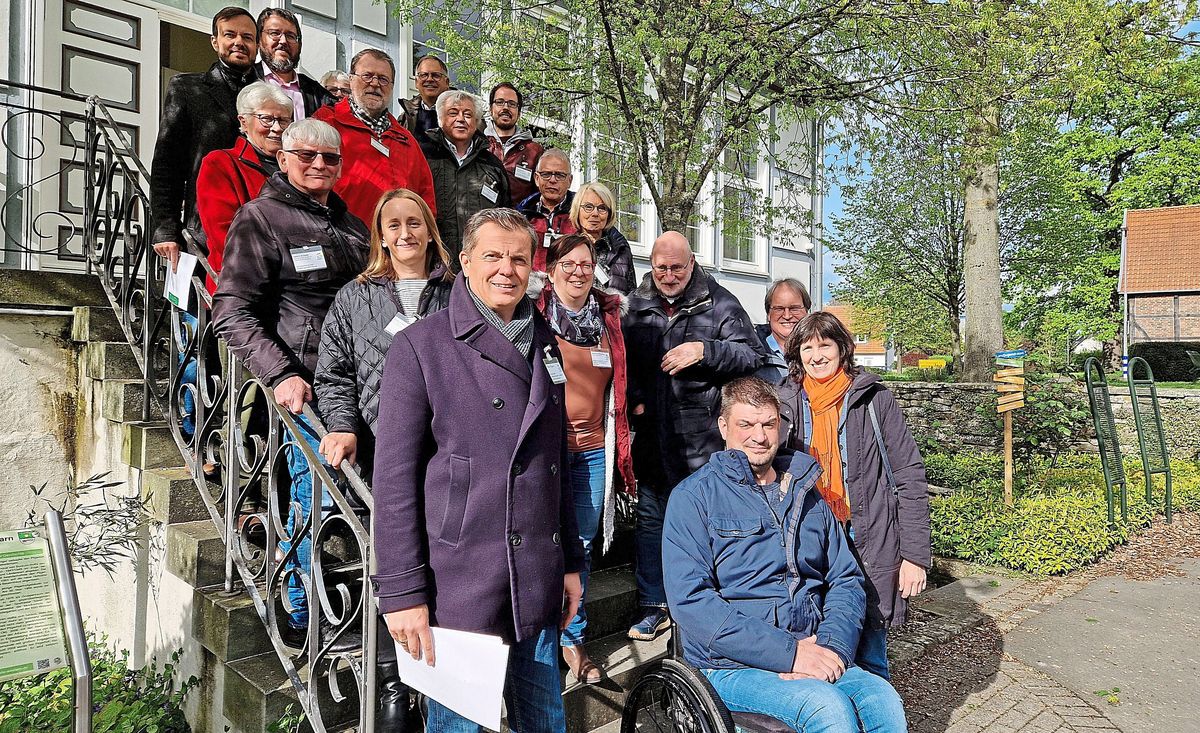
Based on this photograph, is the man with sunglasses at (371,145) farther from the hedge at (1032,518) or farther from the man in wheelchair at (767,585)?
the hedge at (1032,518)

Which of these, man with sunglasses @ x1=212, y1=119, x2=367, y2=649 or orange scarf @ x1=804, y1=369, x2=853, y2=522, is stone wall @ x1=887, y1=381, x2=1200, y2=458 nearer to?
orange scarf @ x1=804, y1=369, x2=853, y2=522

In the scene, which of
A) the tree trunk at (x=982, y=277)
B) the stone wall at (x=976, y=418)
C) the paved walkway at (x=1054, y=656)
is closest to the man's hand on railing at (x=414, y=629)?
the paved walkway at (x=1054, y=656)

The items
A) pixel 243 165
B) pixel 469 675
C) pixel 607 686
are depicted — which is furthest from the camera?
pixel 243 165

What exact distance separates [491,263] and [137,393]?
2.75 meters

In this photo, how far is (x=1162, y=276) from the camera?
97.7ft

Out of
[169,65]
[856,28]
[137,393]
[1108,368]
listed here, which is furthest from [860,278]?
[137,393]

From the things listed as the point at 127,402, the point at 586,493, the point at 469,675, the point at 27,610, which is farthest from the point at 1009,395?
the point at 27,610

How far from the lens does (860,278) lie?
21344mm

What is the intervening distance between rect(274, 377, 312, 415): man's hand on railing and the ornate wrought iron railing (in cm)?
3

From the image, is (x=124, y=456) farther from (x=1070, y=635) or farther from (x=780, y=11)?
(x=1070, y=635)

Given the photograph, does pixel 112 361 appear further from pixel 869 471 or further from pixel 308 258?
pixel 869 471

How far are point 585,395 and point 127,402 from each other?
244 centimetres

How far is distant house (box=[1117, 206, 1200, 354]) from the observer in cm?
2914

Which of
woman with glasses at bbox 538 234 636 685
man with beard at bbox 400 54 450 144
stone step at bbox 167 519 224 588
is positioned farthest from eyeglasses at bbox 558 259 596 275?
man with beard at bbox 400 54 450 144
